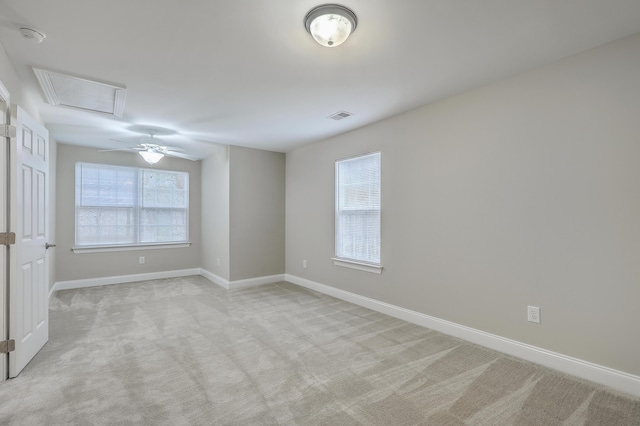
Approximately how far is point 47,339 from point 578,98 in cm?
514

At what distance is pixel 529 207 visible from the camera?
2.60 metres

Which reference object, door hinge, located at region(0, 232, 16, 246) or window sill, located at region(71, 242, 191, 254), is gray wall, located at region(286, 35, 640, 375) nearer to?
door hinge, located at region(0, 232, 16, 246)

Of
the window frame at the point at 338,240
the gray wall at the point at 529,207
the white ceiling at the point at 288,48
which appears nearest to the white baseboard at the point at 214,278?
the window frame at the point at 338,240

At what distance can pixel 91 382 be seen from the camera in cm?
226

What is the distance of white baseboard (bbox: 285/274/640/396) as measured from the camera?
7.04 ft

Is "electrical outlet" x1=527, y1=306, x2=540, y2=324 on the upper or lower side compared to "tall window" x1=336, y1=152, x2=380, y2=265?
lower

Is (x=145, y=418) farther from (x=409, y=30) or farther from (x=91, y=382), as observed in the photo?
(x=409, y=30)

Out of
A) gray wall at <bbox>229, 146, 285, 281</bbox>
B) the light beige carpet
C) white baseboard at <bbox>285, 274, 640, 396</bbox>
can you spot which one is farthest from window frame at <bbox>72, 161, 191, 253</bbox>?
white baseboard at <bbox>285, 274, 640, 396</bbox>

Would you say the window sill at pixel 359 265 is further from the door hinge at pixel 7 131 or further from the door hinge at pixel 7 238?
the door hinge at pixel 7 131

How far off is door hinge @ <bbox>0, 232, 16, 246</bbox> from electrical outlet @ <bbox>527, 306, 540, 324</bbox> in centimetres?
416

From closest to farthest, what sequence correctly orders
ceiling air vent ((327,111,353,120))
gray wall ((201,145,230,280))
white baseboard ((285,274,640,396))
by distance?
white baseboard ((285,274,640,396))
ceiling air vent ((327,111,353,120))
gray wall ((201,145,230,280))

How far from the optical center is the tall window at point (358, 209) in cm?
405

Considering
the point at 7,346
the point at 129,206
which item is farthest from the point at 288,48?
the point at 129,206

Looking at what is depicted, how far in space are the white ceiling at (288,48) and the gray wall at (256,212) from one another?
1.89 meters
